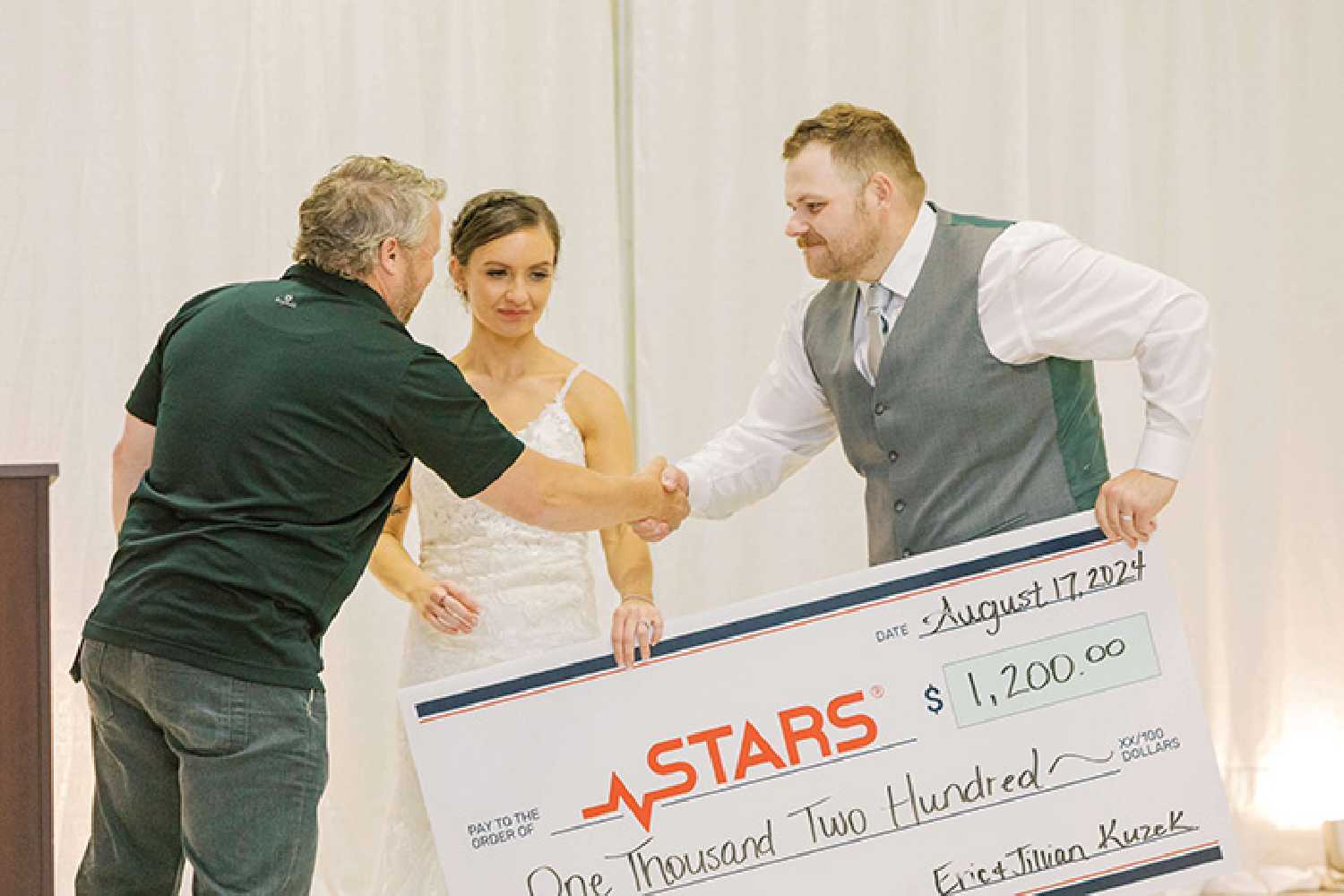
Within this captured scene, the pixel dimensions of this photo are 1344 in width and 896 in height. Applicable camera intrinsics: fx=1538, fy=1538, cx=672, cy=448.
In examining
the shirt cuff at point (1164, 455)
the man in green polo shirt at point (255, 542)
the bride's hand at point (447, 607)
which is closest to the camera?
the man in green polo shirt at point (255, 542)

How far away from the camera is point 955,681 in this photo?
209cm

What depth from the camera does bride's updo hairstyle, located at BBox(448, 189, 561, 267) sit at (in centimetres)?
256

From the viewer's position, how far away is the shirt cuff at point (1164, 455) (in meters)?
2.12

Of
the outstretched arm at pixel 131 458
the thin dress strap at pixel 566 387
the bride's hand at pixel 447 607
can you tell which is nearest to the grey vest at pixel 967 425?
the thin dress strap at pixel 566 387

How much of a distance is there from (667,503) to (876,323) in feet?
1.48

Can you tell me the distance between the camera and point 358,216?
201 cm

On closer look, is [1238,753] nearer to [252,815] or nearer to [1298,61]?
[1298,61]

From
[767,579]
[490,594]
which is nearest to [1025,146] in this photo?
[767,579]

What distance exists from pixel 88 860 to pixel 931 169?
255 cm

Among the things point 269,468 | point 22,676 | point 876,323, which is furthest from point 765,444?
point 22,676

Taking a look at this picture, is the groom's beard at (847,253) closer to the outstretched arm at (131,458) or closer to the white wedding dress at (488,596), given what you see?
the white wedding dress at (488,596)

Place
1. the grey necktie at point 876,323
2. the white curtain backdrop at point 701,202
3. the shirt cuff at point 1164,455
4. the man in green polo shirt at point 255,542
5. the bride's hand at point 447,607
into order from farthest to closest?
the white curtain backdrop at point 701,202, the bride's hand at point 447,607, the grey necktie at point 876,323, the shirt cuff at point 1164,455, the man in green polo shirt at point 255,542

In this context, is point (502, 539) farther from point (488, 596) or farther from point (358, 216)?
point (358, 216)

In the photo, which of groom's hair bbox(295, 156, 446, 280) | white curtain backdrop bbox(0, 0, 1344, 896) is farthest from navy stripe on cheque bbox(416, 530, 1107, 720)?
white curtain backdrop bbox(0, 0, 1344, 896)
